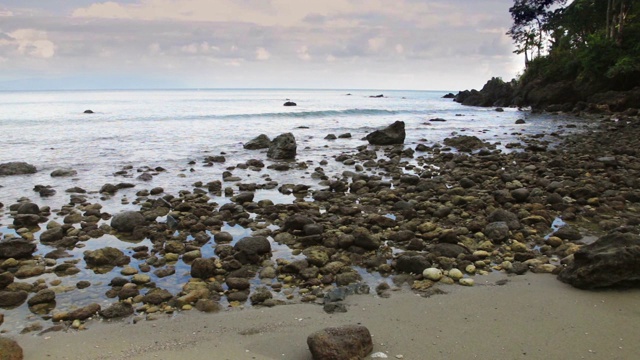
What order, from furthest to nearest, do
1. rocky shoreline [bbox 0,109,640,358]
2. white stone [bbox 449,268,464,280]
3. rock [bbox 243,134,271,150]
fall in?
rock [bbox 243,134,271,150] → white stone [bbox 449,268,464,280] → rocky shoreline [bbox 0,109,640,358]

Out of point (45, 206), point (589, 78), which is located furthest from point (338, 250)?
point (589, 78)

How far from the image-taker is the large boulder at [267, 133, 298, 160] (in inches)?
697

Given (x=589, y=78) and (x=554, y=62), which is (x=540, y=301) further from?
(x=554, y=62)

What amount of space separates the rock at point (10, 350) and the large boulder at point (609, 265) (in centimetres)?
584

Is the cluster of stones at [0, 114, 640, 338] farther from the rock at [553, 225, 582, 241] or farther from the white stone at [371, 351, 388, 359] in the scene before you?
the white stone at [371, 351, 388, 359]

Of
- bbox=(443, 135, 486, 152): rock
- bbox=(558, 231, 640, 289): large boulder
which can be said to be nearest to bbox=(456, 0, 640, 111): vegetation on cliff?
bbox=(443, 135, 486, 152): rock

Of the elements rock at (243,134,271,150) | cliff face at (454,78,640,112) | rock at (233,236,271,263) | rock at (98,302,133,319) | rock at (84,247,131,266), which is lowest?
rock at (98,302,133,319)

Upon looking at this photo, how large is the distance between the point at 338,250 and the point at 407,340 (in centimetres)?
276

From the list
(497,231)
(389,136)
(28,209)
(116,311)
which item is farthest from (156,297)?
(389,136)

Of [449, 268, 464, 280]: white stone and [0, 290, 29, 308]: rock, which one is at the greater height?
[449, 268, 464, 280]: white stone

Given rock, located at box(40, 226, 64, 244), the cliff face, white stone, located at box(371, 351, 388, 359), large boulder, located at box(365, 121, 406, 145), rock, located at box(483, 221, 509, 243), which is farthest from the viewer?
the cliff face

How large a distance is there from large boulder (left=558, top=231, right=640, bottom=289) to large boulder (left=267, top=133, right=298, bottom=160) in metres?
13.1

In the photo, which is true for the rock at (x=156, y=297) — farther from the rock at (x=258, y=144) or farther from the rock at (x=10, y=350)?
the rock at (x=258, y=144)

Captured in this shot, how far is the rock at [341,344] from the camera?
12.7 feet
